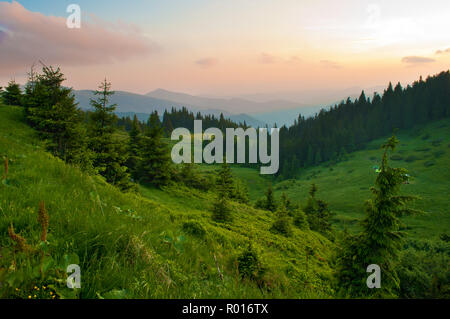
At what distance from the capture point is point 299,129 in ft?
547

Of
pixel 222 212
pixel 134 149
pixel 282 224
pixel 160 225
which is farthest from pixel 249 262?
pixel 134 149

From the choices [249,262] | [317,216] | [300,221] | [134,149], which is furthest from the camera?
[317,216]

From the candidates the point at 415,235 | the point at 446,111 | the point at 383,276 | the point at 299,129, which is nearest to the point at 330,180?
the point at 415,235

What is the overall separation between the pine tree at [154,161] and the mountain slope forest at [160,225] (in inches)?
7.1

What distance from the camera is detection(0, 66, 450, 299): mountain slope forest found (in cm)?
227

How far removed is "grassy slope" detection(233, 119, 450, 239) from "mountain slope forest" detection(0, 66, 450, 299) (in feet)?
2.71

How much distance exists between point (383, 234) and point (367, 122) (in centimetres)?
15504

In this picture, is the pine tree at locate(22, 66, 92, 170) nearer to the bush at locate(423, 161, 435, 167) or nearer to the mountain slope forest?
the mountain slope forest

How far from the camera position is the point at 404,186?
82188 mm

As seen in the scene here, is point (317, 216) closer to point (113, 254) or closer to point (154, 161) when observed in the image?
point (154, 161)

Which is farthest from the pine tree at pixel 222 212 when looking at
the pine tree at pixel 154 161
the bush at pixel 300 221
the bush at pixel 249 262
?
the bush at pixel 300 221

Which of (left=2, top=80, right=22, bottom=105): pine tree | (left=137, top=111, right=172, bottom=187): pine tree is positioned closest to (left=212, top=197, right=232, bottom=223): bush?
(left=137, top=111, right=172, bottom=187): pine tree
